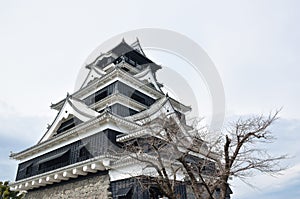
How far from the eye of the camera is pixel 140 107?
14.1 meters

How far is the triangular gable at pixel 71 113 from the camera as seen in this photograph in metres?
12.2

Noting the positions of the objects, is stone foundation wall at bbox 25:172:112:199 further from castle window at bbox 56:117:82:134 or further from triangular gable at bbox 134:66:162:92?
triangular gable at bbox 134:66:162:92

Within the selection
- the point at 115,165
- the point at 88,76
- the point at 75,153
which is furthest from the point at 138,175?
the point at 88,76

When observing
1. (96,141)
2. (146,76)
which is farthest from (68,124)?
(146,76)

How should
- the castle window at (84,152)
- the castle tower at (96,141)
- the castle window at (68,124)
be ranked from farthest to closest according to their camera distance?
the castle window at (68,124), the castle window at (84,152), the castle tower at (96,141)

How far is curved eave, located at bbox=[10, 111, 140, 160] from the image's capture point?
32.8 feet

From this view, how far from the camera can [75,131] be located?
10.9 metres

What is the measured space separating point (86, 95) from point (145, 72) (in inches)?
181

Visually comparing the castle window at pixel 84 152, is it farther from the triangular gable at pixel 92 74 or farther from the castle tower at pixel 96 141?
the triangular gable at pixel 92 74

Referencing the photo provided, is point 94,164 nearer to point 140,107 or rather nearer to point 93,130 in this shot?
point 93,130

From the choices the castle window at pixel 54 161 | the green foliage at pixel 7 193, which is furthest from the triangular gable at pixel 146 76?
the green foliage at pixel 7 193

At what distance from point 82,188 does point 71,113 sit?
432cm

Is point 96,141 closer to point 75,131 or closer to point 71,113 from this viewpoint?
point 75,131

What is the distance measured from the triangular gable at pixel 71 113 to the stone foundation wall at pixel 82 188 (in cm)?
309
